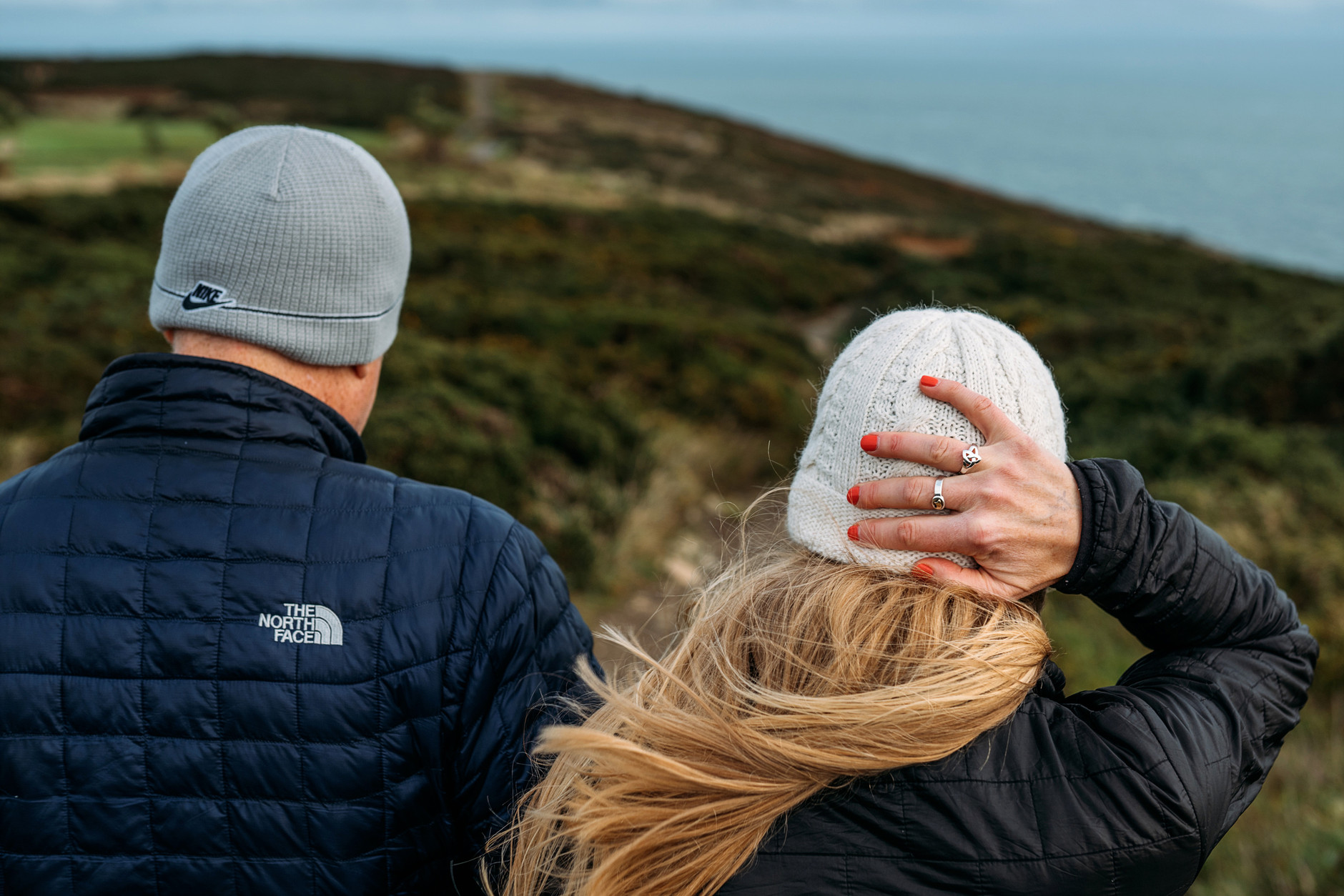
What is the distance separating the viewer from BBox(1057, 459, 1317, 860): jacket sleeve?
1150mm

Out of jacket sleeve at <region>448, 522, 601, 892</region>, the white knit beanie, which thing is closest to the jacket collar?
jacket sleeve at <region>448, 522, 601, 892</region>

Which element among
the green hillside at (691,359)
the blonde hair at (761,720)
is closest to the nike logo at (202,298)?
the blonde hair at (761,720)

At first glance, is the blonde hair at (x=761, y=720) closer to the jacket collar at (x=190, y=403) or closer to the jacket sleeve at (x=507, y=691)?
the jacket sleeve at (x=507, y=691)

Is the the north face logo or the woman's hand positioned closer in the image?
the woman's hand

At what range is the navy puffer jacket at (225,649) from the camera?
1.32m

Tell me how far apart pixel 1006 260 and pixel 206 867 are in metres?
24.8

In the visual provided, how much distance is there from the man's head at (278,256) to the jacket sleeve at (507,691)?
521 millimetres

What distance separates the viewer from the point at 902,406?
129 centimetres

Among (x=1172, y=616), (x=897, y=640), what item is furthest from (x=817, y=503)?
(x=1172, y=616)

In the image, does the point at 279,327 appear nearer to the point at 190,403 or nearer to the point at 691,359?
the point at 190,403

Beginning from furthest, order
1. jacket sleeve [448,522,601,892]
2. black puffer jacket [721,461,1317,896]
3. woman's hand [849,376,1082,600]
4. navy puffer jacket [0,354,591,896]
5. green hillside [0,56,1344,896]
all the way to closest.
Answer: green hillside [0,56,1344,896], jacket sleeve [448,522,601,892], navy puffer jacket [0,354,591,896], woman's hand [849,376,1082,600], black puffer jacket [721,461,1317,896]

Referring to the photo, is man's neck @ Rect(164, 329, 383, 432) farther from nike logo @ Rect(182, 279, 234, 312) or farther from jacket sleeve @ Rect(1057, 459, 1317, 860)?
jacket sleeve @ Rect(1057, 459, 1317, 860)

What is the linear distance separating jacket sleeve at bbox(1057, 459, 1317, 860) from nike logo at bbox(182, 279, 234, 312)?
1.43 metres

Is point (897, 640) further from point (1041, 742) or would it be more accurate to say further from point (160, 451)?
point (160, 451)
